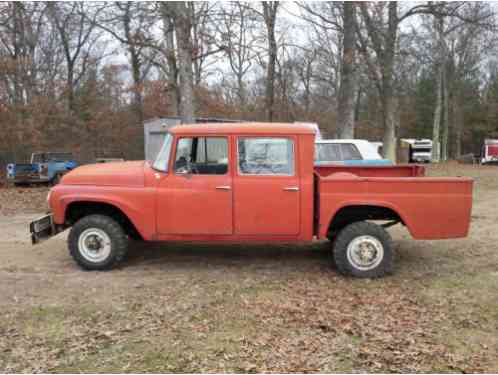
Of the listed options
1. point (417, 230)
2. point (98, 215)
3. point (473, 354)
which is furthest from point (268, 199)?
point (473, 354)

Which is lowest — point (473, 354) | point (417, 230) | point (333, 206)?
point (473, 354)

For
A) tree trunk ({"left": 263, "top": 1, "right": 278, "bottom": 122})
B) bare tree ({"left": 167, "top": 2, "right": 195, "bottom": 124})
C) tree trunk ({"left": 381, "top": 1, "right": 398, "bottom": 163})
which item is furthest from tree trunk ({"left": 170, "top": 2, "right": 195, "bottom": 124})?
tree trunk ({"left": 263, "top": 1, "right": 278, "bottom": 122})

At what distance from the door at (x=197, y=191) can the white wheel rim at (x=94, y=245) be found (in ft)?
2.53

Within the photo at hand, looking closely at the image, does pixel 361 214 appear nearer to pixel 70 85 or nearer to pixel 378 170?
pixel 378 170

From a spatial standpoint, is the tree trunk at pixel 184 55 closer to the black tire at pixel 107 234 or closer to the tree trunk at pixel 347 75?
the tree trunk at pixel 347 75

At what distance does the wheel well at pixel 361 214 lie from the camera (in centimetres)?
512

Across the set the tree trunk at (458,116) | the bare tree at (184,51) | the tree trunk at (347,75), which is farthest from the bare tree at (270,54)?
the tree trunk at (458,116)

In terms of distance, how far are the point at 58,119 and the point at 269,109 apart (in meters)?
11.8

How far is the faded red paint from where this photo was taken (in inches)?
191

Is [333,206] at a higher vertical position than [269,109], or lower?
lower

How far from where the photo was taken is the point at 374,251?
4.97 metres

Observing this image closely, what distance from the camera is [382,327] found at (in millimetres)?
3662

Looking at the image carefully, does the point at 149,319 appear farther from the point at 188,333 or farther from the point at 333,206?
the point at 333,206

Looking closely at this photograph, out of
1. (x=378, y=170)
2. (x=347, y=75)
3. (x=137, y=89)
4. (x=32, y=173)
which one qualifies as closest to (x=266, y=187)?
(x=378, y=170)
